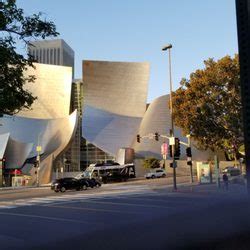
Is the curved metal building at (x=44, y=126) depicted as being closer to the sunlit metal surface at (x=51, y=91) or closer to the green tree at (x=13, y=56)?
the sunlit metal surface at (x=51, y=91)

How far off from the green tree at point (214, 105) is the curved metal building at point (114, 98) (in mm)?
57124

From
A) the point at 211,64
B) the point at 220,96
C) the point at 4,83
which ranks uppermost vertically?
the point at 211,64

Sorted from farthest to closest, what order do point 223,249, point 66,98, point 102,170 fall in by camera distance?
point 66,98 < point 102,170 < point 223,249

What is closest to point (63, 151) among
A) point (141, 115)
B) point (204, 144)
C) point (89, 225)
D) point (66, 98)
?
point (66, 98)

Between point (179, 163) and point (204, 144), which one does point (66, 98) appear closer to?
point (179, 163)

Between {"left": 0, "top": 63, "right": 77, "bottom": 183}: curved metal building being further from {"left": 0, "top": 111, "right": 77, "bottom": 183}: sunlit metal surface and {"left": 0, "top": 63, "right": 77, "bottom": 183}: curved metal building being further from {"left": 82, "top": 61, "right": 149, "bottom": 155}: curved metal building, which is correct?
{"left": 82, "top": 61, "right": 149, "bottom": 155}: curved metal building

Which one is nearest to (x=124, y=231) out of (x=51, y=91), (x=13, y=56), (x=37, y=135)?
(x=13, y=56)

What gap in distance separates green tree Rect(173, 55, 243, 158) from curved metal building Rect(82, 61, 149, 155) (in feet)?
187

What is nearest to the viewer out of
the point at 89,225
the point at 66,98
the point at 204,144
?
the point at 89,225

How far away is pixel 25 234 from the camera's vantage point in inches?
521

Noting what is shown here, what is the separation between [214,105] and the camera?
4634 cm

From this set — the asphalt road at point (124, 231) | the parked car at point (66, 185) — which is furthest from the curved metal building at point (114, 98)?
the asphalt road at point (124, 231)

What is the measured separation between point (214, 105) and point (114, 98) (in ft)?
212

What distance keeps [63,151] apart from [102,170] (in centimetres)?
3388
